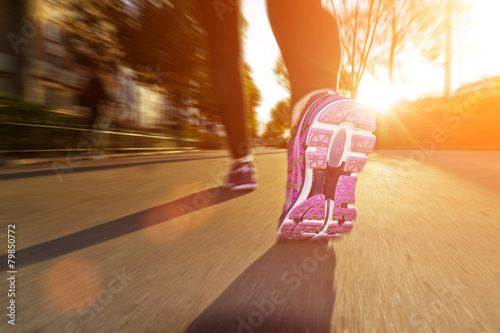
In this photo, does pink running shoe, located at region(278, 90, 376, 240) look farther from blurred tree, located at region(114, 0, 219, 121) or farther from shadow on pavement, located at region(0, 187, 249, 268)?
blurred tree, located at region(114, 0, 219, 121)

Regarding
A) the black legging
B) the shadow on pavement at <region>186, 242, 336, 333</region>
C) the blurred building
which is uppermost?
the blurred building

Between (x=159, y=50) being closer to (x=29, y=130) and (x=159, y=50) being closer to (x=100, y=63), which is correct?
(x=100, y=63)

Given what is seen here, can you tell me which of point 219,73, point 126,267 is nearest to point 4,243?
point 126,267

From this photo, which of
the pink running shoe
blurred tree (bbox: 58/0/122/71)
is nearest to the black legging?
the pink running shoe

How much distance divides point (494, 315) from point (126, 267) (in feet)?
3.49

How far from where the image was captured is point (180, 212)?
79.4 inches

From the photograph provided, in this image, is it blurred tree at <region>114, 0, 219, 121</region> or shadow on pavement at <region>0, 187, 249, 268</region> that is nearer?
shadow on pavement at <region>0, 187, 249, 268</region>

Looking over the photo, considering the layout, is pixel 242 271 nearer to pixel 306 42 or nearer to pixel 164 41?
pixel 306 42

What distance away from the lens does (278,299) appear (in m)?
0.92

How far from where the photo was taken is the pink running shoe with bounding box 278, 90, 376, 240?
4.26 feet

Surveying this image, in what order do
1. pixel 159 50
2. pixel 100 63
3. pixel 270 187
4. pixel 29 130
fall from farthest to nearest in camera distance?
pixel 159 50 < pixel 100 63 < pixel 29 130 < pixel 270 187

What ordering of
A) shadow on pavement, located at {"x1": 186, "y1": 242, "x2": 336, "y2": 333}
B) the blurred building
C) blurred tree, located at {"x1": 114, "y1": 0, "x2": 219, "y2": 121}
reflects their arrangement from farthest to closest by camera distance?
the blurred building, blurred tree, located at {"x1": 114, "y1": 0, "x2": 219, "y2": 121}, shadow on pavement, located at {"x1": 186, "y1": 242, "x2": 336, "y2": 333}

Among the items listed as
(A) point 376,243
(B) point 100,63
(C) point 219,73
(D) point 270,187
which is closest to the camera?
(A) point 376,243

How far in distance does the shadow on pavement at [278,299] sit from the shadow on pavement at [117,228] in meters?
0.73
